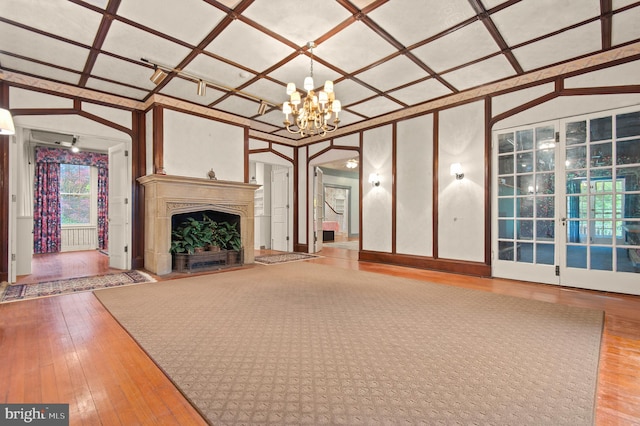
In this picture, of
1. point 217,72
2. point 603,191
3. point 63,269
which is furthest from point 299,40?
point 63,269

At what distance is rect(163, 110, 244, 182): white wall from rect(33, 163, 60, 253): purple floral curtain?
5331 millimetres

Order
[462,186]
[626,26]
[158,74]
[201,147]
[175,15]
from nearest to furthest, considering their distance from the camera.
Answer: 1. [175,15]
2. [626,26]
3. [158,74]
4. [462,186]
5. [201,147]

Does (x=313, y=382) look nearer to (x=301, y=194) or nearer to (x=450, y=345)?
(x=450, y=345)

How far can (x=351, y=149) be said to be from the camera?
23.4 ft

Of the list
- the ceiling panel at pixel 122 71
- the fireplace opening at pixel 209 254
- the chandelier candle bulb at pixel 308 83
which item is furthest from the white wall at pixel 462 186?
the ceiling panel at pixel 122 71

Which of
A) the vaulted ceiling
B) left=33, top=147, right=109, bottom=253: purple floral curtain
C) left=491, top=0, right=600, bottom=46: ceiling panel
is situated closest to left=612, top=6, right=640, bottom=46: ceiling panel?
the vaulted ceiling

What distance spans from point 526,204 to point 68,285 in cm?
702

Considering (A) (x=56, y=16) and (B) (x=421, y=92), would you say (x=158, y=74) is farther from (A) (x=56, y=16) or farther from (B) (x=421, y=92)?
(B) (x=421, y=92)

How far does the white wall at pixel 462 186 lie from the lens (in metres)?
5.07

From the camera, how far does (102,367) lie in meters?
1.96

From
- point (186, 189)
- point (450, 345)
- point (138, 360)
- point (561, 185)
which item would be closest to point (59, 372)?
point (138, 360)

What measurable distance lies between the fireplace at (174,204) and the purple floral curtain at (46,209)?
188 inches

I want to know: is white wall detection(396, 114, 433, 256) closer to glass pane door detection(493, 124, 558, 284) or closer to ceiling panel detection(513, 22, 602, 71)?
glass pane door detection(493, 124, 558, 284)

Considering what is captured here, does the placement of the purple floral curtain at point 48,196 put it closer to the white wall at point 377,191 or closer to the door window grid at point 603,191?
the white wall at point 377,191
